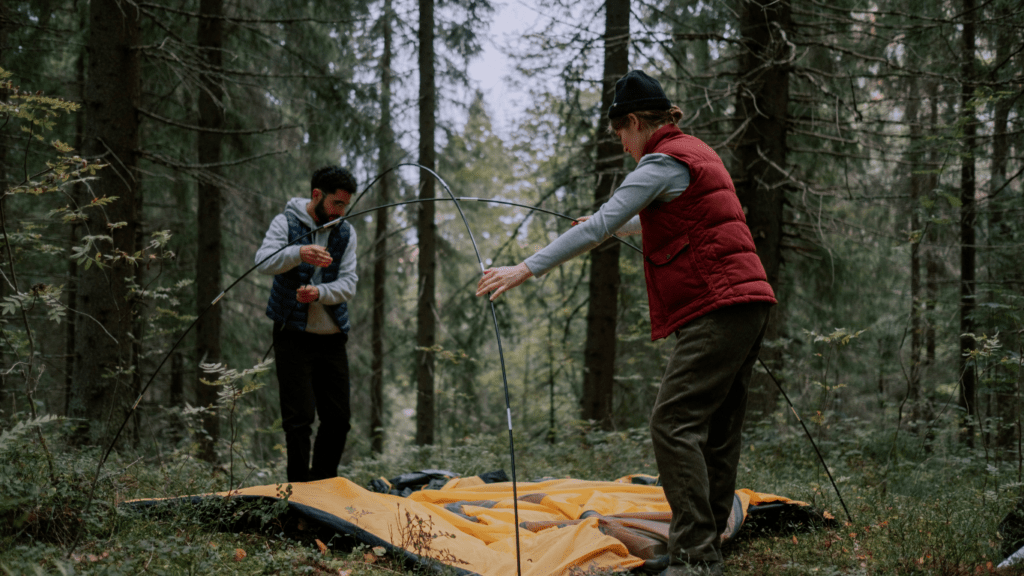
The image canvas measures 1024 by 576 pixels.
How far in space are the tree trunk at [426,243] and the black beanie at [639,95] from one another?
5869 mm

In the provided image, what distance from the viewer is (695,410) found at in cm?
270

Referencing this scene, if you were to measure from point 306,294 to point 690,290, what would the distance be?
2223mm

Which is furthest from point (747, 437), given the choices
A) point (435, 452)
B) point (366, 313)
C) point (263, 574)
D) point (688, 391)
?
point (366, 313)

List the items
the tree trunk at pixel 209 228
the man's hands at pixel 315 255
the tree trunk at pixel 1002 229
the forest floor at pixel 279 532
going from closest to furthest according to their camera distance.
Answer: the forest floor at pixel 279 532
the man's hands at pixel 315 255
the tree trunk at pixel 1002 229
the tree trunk at pixel 209 228

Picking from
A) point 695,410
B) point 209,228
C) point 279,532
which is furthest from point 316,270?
point 209,228

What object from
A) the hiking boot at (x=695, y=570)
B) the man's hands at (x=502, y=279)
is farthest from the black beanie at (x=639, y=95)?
the hiking boot at (x=695, y=570)

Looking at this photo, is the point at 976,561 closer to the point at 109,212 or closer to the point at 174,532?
the point at 174,532

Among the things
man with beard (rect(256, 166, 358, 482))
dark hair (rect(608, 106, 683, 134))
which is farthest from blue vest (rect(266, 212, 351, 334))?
dark hair (rect(608, 106, 683, 134))

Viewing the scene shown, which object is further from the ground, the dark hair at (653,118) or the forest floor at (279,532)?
the dark hair at (653,118)

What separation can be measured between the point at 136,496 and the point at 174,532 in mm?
767

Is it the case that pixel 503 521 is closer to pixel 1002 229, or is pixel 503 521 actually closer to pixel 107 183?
pixel 107 183

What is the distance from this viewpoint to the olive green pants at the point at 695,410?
2654mm

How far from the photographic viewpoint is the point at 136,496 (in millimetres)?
3438

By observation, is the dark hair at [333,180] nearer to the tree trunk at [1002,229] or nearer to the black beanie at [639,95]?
the black beanie at [639,95]
